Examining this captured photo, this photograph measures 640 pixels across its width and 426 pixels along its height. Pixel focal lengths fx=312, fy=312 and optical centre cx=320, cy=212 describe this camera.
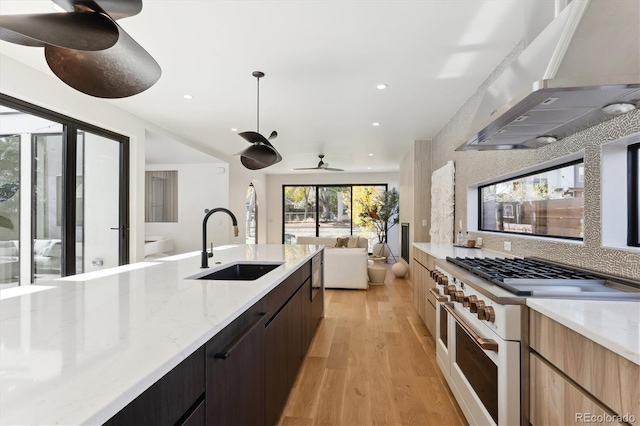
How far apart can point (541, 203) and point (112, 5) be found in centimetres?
282

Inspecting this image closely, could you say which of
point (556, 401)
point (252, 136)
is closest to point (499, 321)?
point (556, 401)

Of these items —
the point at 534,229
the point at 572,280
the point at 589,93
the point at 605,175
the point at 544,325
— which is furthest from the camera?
the point at 534,229

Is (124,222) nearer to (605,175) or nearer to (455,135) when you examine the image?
(455,135)

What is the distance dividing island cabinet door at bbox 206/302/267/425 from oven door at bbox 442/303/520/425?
3.34 ft

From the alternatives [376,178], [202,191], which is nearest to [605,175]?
[202,191]

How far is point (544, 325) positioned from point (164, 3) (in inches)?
105

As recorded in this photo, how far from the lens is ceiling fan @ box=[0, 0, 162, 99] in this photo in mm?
1003

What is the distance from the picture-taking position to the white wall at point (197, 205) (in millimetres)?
7305

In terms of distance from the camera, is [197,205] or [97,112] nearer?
[97,112]

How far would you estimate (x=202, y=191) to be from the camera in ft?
24.1

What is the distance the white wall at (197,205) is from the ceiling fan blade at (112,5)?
622 cm

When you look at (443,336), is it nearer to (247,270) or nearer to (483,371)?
(483,371)

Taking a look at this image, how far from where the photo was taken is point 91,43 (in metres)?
1.05

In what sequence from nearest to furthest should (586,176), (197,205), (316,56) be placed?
(586,176) < (316,56) < (197,205)
